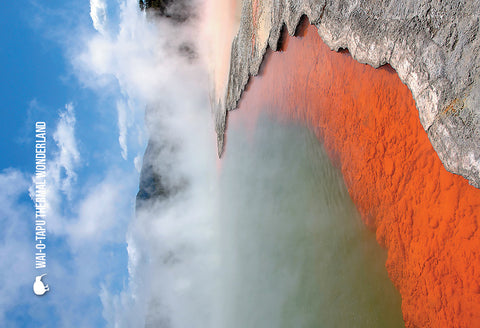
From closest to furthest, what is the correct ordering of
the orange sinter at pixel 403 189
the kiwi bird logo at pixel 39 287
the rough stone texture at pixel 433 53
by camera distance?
the rough stone texture at pixel 433 53 < the orange sinter at pixel 403 189 < the kiwi bird logo at pixel 39 287

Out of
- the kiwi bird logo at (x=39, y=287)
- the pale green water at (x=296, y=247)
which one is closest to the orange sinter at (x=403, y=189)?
the pale green water at (x=296, y=247)

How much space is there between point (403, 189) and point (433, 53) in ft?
2.05

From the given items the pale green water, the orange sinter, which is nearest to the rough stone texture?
the orange sinter

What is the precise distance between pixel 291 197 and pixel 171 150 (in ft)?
19.7

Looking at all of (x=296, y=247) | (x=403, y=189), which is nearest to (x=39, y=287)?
(x=296, y=247)

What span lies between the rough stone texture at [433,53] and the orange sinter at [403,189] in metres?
0.14

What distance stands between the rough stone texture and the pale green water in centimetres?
73

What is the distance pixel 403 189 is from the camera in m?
1.54

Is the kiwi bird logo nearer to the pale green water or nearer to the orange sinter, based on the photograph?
the pale green water

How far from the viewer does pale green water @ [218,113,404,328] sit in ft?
5.79

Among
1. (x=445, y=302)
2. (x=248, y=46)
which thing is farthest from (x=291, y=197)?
(x=248, y=46)

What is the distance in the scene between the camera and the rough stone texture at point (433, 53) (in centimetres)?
110

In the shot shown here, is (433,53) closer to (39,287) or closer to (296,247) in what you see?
(296,247)

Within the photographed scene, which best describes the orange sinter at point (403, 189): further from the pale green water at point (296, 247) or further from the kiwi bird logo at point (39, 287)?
the kiwi bird logo at point (39, 287)
